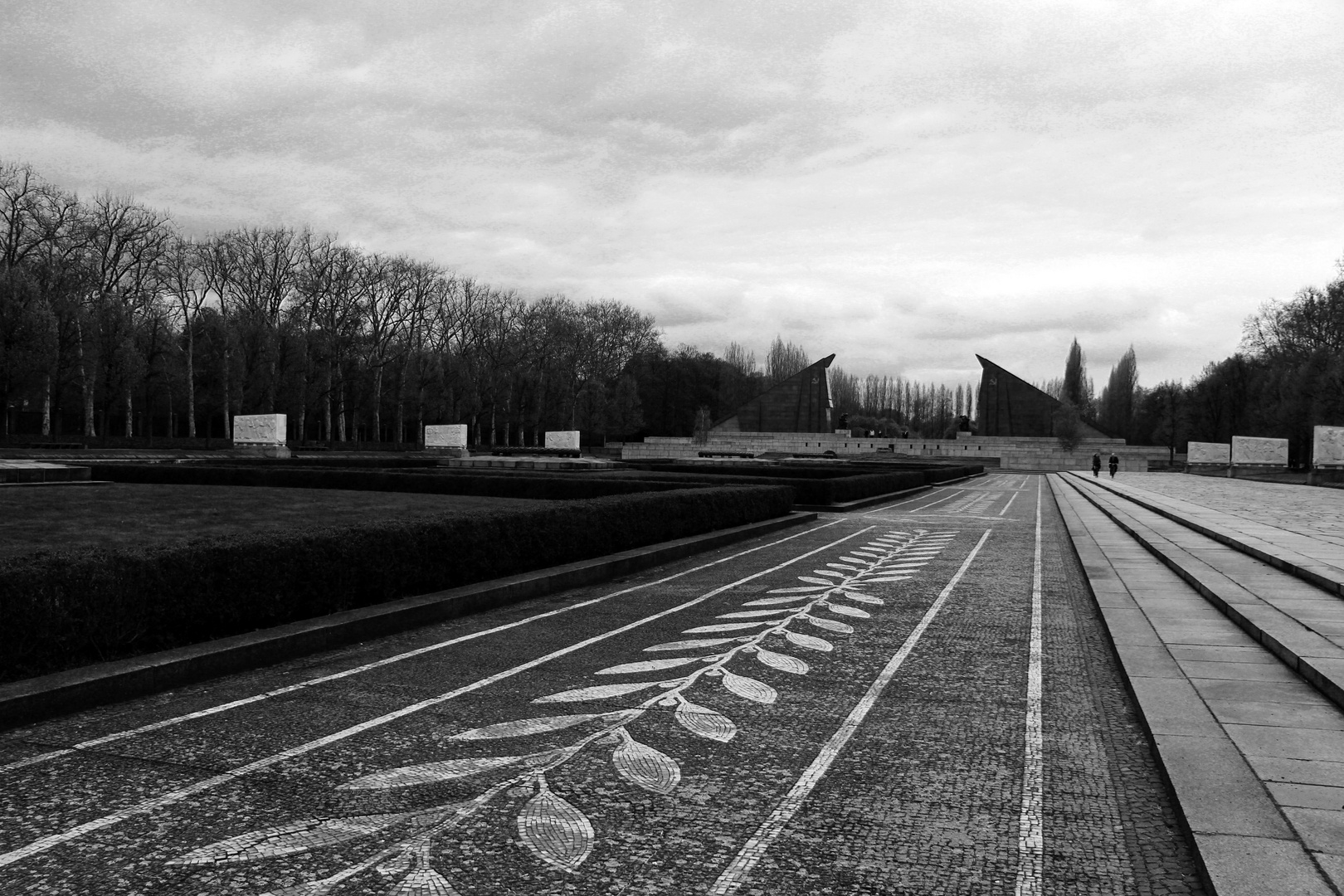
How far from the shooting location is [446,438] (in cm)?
5106

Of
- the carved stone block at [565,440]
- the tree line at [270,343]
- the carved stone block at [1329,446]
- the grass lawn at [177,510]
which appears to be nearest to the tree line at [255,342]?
the tree line at [270,343]

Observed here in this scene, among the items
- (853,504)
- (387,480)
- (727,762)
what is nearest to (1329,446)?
(853,504)

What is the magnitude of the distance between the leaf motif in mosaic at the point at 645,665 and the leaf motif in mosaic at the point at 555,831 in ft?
7.26

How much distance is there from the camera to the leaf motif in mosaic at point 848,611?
835 cm

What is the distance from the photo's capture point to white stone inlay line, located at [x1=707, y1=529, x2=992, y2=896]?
319 centimetres

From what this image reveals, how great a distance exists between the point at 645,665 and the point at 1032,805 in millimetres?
2944

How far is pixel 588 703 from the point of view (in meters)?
5.33

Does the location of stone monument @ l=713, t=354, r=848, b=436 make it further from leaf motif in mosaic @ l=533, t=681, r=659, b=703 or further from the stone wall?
leaf motif in mosaic @ l=533, t=681, r=659, b=703

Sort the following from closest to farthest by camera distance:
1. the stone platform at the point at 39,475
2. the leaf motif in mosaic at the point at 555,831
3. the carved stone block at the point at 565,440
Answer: the leaf motif in mosaic at the point at 555,831 → the stone platform at the point at 39,475 → the carved stone block at the point at 565,440

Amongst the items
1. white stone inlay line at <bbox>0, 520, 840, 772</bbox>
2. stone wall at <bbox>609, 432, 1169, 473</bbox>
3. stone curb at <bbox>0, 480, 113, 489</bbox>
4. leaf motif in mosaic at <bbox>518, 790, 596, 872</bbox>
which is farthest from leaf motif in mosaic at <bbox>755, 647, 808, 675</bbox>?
stone wall at <bbox>609, 432, 1169, 473</bbox>

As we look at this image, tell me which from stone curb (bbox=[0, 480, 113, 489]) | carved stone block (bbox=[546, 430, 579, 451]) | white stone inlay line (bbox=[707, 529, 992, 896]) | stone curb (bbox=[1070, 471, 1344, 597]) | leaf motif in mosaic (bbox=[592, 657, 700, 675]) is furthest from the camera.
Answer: carved stone block (bbox=[546, 430, 579, 451])

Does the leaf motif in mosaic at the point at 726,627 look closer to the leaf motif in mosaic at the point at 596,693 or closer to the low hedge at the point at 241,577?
the leaf motif in mosaic at the point at 596,693

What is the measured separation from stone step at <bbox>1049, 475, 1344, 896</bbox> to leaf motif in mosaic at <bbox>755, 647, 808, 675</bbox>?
6.74ft

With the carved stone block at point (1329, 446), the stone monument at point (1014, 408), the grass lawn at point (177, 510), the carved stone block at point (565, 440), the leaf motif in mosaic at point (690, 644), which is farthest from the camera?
the stone monument at point (1014, 408)
